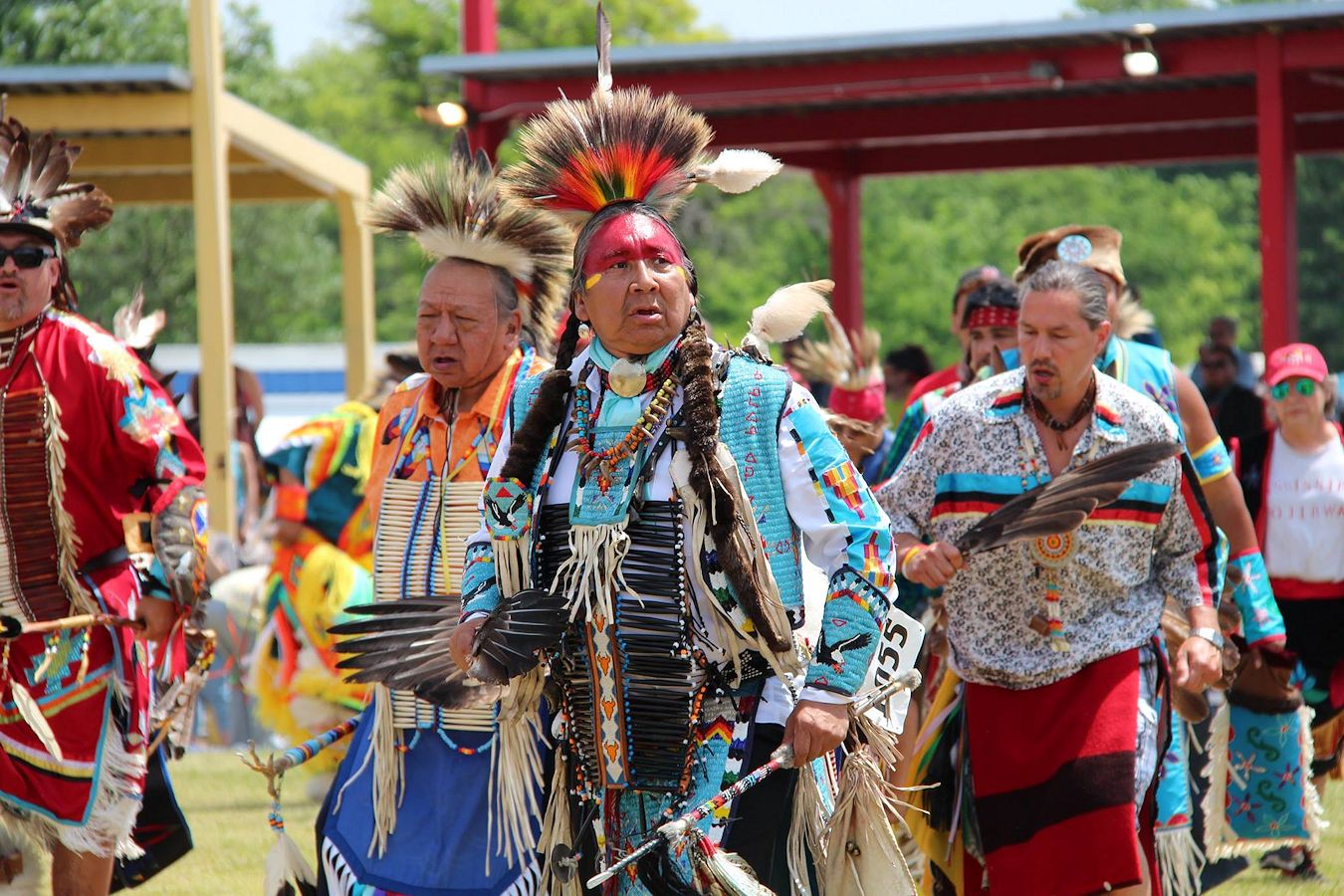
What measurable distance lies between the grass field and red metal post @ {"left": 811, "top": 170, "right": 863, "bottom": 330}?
20.9ft

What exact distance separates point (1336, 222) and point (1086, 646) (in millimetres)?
43950

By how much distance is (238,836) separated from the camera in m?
7.76

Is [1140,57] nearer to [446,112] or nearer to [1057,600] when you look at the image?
[446,112]

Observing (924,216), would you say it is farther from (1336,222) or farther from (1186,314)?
(1336,222)

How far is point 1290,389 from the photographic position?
24.4ft

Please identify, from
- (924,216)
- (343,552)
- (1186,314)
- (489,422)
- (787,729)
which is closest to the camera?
(787,729)

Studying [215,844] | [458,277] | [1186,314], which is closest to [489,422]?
[458,277]

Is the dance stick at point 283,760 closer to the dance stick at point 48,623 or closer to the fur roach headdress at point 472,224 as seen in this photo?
the dance stick at point 48,623

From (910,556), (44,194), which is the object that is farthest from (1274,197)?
(44,194)

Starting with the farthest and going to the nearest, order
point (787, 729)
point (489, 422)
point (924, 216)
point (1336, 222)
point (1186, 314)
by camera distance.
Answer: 1. point (924, 216)
2. point (1186, 314)
3. point (1336, 222)
4. point (489, 422)
5. point (787, 729)

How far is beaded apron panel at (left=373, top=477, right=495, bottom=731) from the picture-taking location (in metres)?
4.25

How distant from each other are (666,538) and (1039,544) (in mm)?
1491

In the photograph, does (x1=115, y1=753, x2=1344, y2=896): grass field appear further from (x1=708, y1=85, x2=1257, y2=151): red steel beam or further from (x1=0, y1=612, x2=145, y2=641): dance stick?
(x1=708, y1=85, x2=1257, y2=151): red steel beam

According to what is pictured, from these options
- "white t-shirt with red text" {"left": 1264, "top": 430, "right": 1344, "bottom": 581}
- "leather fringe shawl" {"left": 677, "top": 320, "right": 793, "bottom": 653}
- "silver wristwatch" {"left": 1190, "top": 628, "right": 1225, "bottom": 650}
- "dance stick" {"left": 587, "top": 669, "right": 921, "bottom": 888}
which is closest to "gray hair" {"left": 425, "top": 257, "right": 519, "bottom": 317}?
"leather fringe shawl" {"left": 677, "top": 320, "right": 793, "bottom": 653}
